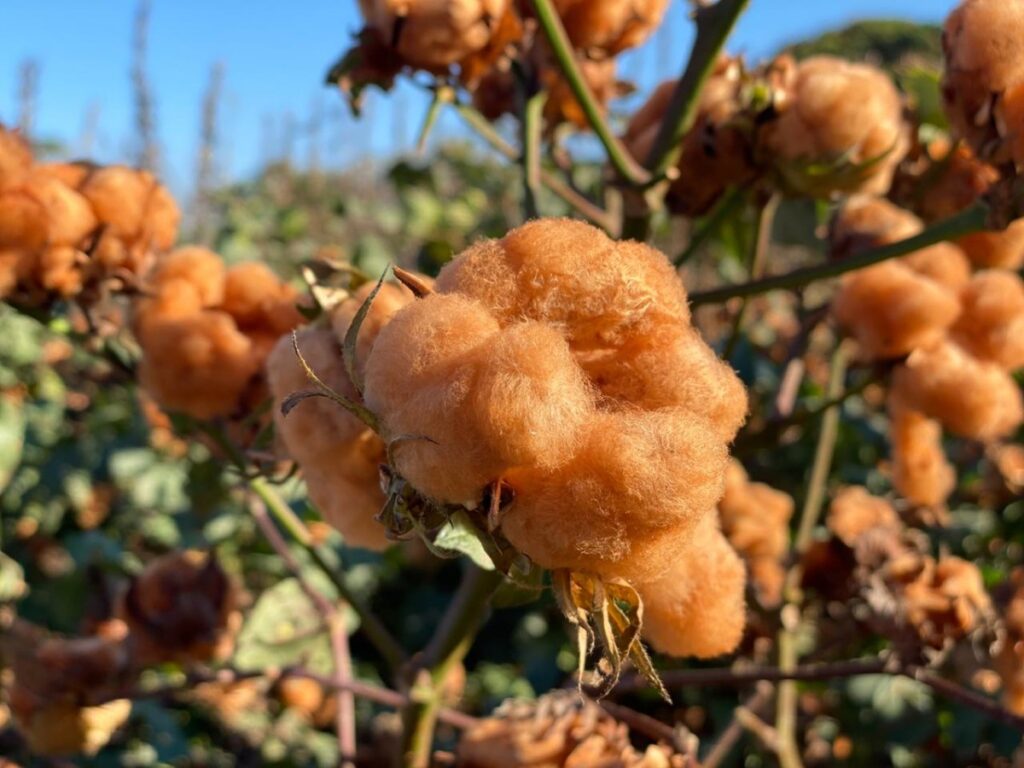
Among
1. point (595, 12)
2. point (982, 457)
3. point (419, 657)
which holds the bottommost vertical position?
point (982, 457)

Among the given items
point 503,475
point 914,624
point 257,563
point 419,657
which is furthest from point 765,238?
point 257,563

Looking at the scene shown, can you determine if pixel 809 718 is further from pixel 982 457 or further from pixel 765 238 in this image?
pixel 765 238

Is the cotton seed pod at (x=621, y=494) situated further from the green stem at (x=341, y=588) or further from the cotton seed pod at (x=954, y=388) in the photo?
the cotton seed pod at (x=954, y=388)

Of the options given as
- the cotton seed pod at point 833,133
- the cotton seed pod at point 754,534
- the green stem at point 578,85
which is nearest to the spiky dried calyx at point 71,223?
the green stem at point 578,85

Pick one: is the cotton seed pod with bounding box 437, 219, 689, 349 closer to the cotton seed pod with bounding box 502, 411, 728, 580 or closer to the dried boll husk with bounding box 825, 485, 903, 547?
the cotton seed pod with bounding box 502, 411, 728, 580

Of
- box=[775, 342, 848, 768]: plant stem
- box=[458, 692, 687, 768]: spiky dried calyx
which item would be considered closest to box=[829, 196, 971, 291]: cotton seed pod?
box=[775, 342, 848, 768]: plant stem

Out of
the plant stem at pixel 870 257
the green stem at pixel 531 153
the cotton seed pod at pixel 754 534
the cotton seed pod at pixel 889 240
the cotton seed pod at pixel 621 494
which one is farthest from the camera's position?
the cotton seed pod at pixel 754 534

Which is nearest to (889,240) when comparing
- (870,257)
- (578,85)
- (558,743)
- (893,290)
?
(893,290)
